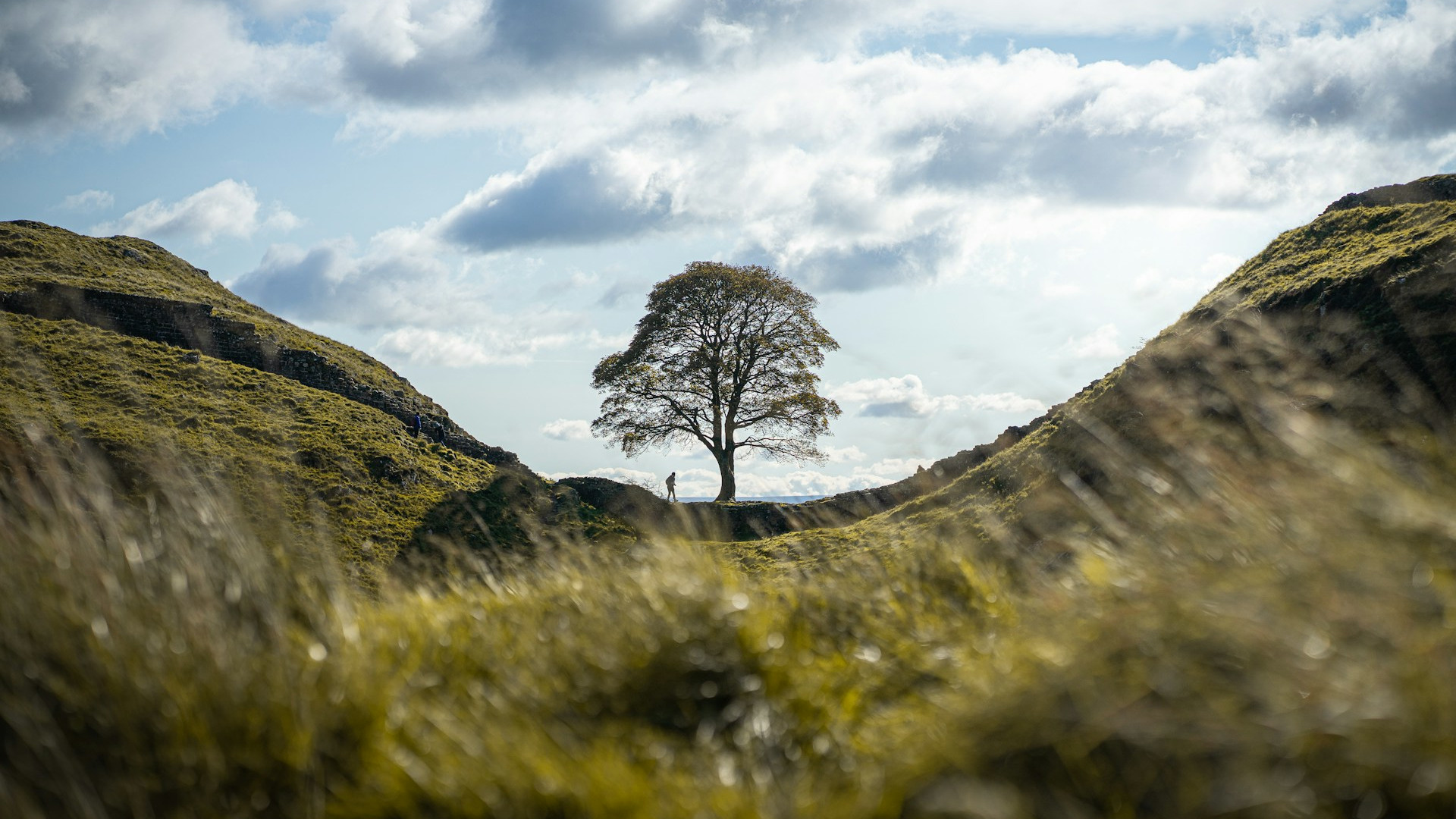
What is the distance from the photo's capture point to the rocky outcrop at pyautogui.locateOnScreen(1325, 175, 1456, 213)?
84.5 ft

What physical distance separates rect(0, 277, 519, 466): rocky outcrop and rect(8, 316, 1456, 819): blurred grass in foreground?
32.3 m

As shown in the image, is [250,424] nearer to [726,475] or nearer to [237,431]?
[237,431]

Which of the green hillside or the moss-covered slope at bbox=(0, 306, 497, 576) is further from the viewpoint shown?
the green hillside

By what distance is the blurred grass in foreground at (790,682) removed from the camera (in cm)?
272

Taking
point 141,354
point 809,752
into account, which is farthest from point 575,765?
point 141,354

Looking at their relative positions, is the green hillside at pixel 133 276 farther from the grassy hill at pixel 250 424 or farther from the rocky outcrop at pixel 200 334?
the rocky outcrop at pixel 200 334

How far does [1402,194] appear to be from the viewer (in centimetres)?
2672

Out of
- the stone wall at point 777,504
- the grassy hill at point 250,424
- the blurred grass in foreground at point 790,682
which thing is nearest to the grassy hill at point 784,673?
the blurred grass in foreground at point 790,682

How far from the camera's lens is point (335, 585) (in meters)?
5.16

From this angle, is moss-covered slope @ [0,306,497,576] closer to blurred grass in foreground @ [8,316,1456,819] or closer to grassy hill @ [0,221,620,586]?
grassy hill @ [0,221,620,586]

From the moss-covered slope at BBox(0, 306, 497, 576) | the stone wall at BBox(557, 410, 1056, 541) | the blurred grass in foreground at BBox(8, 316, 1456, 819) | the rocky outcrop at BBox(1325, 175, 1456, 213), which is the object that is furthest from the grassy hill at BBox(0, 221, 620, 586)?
the rocky outcrop at BBox(1325, 175, 1456, 213)

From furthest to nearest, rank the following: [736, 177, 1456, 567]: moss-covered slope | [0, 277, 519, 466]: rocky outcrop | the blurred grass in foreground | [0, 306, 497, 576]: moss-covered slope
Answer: [0, 277, 519, 466]: rocky outcrop
[0, 306, 497, 576]: moss-covered slope
[736, 177, 1456, 567]: moss-covered slope
the blurred grass in foreground

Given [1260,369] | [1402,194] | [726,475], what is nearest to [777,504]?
[726,475]

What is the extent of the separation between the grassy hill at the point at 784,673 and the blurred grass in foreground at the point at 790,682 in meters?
0.01
